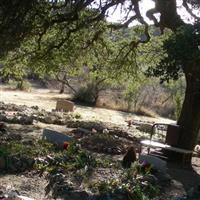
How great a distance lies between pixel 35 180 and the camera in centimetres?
852

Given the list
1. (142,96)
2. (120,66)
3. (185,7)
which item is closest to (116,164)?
(185,7)

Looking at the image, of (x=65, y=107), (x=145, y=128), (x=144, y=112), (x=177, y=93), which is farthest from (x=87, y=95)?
(x=145, y=128)

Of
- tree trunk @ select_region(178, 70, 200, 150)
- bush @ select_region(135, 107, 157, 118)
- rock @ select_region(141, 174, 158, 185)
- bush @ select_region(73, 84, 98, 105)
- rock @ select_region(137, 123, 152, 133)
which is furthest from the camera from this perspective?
bush @ select_region(73, 84, 98, 105)

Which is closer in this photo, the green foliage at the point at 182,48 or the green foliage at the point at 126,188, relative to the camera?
the green foliage at the point at 126,188

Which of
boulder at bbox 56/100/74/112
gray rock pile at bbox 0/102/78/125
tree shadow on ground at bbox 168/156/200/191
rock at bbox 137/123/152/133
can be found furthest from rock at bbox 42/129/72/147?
boulder at bbox 56/100/74/112

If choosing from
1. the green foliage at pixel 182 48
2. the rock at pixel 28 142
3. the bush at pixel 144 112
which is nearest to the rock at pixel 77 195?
the green foliage at pixel 182 48

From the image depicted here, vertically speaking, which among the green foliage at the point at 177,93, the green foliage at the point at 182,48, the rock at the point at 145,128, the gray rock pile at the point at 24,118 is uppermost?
the green foliage at the point at 182,48

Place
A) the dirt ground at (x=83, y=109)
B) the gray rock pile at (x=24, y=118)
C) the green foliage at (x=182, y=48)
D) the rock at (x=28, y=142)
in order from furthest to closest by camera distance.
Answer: the dirt ground at (x=83, y=109)
the gray rock pile at (x=24, y=118)
the rock at (x=28, y=142)
the green foliage at (x=182, y=48)

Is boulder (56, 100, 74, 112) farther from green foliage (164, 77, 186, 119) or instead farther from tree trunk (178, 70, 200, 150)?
tree trunk (178, 70, 200, 150)

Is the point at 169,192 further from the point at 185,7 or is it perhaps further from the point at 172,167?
the point at 185,7

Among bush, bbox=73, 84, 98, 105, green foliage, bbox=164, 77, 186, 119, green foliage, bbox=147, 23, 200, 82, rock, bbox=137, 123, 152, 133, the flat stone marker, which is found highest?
green foliage, bbox=147, 23, 200, 82

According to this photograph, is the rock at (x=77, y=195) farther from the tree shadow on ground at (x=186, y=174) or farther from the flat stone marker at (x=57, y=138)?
the flat stone marker at (x=57, y=138)

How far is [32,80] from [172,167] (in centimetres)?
3226

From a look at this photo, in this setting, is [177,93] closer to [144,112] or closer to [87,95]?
[144,112]
